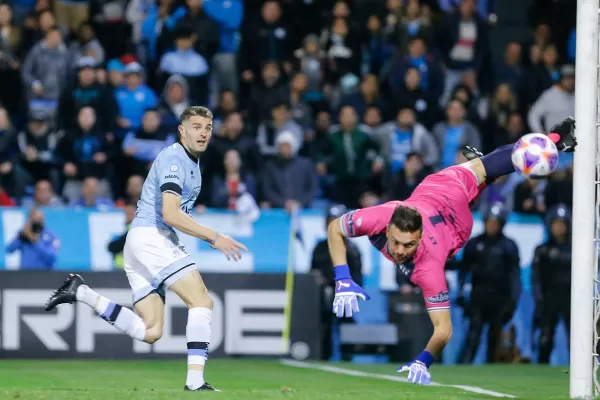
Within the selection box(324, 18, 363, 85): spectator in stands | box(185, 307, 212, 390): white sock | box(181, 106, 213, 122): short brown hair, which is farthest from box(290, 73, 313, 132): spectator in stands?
box(185, 307, 212, 390): white sock

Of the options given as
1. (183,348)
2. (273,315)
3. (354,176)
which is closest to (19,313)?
(183,348)

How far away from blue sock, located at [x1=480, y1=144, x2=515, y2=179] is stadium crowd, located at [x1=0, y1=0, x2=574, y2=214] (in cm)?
631

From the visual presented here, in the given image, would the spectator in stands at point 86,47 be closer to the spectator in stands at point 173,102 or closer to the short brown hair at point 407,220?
the spectator in stands at point 173,102

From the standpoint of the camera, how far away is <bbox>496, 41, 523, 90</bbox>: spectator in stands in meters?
20.1

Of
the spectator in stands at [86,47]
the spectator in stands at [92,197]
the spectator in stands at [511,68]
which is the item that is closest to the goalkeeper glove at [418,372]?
the spectator in stands at [92,197]

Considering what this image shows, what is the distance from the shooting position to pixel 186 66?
18641mm

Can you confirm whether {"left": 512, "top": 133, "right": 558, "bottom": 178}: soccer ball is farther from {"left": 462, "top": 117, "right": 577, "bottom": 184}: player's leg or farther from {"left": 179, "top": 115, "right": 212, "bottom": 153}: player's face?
{"left": 179, "top": 115, "right": 212, "bottom": 153}: player's face

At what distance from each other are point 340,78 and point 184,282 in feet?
33.0

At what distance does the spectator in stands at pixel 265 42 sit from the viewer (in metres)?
19.5

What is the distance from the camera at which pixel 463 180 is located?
10383 millimetres

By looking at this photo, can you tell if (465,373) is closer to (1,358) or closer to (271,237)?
(271,237)

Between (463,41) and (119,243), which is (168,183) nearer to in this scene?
(119,243)

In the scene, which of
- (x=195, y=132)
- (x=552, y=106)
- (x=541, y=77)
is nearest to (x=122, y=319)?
(x=195, y=132)

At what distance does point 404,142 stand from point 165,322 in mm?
4812
